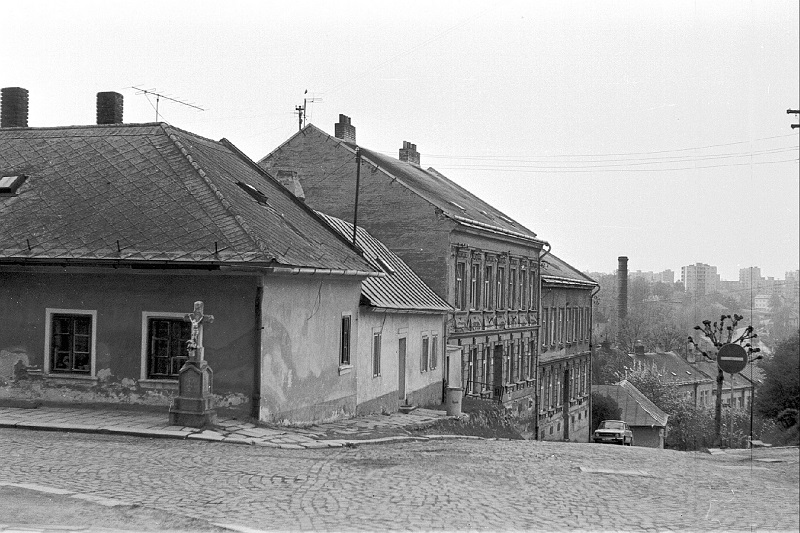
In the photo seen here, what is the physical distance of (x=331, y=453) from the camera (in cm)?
1595

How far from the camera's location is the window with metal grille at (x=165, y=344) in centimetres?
1850

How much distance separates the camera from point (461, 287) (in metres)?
35.6

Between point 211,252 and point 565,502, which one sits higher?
point 211,252

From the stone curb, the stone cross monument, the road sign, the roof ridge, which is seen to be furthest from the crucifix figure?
the road sign

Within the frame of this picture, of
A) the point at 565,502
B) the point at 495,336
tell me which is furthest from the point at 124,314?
the point at 495,336

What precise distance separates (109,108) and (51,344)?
379 inches

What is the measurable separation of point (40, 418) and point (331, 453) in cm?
550

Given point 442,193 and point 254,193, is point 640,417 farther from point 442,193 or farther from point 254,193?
point 254,193

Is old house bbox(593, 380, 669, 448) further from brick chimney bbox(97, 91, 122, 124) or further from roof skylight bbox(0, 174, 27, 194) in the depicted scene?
roof skylight bbox(0, 174, 27, 194)

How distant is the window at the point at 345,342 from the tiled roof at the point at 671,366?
58283 millimetres

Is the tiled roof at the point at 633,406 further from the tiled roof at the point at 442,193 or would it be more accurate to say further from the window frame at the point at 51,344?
the window frame at the point at 51,344

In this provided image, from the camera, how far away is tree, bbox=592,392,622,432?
61250 millimetres

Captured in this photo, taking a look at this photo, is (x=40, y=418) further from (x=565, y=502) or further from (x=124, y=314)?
(x=565, y=502)

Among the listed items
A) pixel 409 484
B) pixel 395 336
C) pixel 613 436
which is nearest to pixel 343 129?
pixel 395 336
